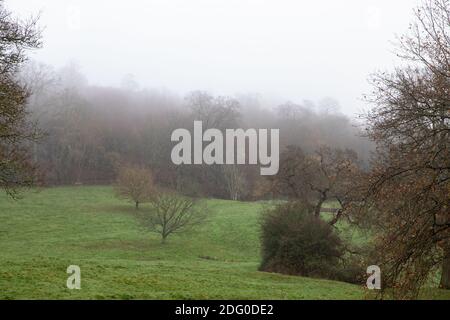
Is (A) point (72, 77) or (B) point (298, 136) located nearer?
(B) point (298, 136)

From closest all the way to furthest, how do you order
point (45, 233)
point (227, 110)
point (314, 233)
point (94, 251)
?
1. point (314, 233)
2. point (94, 251)
3. point (45, 233)
4. point (227, 110)

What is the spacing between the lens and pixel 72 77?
99250 mm

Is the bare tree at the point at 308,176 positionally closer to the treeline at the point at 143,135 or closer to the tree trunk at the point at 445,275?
the tree trunk at the point at 445,275

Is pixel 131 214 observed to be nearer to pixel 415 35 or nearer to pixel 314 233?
pixel 314 233

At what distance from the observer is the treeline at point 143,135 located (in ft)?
236

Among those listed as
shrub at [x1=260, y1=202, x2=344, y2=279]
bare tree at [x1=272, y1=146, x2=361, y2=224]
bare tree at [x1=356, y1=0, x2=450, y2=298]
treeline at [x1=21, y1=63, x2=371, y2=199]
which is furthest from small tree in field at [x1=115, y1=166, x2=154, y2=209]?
bare tree at [x1=356, y1=0, x2=450, y2=298]

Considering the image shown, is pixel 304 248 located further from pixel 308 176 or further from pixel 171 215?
pixel 171 215

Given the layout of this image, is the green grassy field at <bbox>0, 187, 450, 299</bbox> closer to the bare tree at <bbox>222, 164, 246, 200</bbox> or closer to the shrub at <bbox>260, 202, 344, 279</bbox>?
the shrub at <bbox>260, 202, 344, 279</bbox>

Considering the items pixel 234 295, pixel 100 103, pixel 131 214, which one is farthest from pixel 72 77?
pixel 234 295

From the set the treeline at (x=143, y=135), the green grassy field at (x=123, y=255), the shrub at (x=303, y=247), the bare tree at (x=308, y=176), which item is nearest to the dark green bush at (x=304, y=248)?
the shrub at (x=303, y=247)

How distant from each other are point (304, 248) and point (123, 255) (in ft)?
48.1

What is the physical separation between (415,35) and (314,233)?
13.1 metres

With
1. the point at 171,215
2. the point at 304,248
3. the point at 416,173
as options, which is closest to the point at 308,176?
the point at 304,248

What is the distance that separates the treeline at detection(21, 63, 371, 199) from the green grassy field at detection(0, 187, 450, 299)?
8816 millimetres
